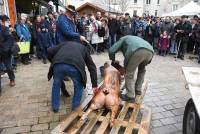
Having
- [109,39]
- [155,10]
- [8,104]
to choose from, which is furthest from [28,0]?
[155,10]

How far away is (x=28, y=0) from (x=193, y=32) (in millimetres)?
9915

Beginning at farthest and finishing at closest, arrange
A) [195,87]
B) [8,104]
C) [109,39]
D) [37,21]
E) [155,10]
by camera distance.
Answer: [155,10]
[109,39]
[37,21]
[8,104]
[195,87]

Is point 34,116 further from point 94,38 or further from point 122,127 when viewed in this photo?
point 94,38

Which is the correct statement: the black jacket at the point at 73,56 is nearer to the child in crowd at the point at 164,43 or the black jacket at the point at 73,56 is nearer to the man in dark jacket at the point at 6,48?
the man in dark jacket at the point at 6,48

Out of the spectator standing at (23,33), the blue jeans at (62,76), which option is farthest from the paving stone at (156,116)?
the spectator standing at (23,33)

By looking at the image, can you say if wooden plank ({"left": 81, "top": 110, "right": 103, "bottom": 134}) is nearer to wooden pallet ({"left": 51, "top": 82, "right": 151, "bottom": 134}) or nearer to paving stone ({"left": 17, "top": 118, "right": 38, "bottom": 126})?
wooden pallet ({"left": 51, "top": 82, "right": 151, "bottom": 134})

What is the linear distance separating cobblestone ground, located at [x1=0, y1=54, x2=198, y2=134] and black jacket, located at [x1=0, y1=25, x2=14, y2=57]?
0.87m

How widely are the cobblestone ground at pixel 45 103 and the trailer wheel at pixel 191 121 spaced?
429 millimetres

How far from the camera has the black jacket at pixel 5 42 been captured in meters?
5.91

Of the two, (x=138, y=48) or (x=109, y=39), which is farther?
(x=109, y=39)

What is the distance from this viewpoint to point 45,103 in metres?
4.97

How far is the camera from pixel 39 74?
23.9ft

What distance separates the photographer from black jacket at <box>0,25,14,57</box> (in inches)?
233

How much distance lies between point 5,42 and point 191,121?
469 cm
